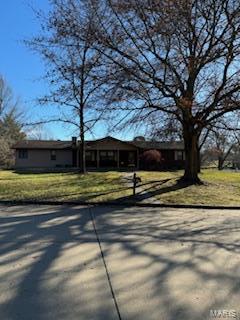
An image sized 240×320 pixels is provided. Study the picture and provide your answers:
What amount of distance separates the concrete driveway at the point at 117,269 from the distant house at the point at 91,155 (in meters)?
39.2

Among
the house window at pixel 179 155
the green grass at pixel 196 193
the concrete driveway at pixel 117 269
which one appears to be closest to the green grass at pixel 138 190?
the green grass at pixel 196 193

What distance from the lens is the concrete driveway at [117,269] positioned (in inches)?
197

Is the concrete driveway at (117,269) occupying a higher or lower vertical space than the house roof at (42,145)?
lower

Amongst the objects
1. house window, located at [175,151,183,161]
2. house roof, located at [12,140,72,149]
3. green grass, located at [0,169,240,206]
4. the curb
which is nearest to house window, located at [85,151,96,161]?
house roof, located at [12,140,72,149]

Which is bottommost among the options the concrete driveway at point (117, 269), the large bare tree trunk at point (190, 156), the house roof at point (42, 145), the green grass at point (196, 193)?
the concrete driveway at point (117, 269)

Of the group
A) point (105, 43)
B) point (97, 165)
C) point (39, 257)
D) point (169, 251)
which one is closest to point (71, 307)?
point (39, 257)

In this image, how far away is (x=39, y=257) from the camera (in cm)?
728

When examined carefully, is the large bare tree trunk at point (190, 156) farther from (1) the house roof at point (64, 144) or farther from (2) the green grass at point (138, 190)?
(1) the house roof at point (64, 144)

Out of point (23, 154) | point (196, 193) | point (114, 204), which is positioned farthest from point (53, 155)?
point (114, 204)

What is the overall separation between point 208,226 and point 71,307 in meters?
6.80

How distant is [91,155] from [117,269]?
1769 inches

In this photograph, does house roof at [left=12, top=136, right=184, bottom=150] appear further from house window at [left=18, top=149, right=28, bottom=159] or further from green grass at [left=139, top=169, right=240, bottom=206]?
green grass at [left=139, top=169, right=240, bottom=206]

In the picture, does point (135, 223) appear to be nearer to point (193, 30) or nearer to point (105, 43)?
point (105, 43)

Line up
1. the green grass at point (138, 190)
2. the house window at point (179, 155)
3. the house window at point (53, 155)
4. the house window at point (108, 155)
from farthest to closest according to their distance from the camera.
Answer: the house window at point (179, 155), the house window at point (53, 155), the house window at point (108, 155), the green grass at point (138, 190)
